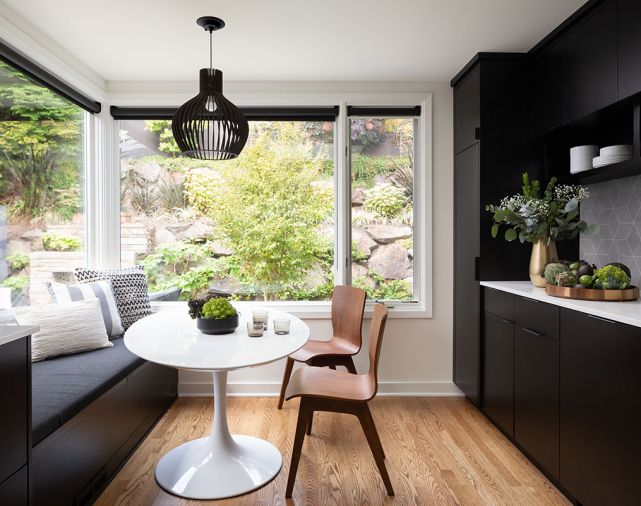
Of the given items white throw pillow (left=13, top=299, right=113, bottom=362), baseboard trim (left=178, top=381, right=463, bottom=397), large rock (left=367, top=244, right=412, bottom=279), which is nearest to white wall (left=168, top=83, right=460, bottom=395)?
baseboard trim (left=178, top=381, right=463, bottom=397)

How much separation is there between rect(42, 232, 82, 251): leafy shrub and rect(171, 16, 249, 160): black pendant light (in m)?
1.28

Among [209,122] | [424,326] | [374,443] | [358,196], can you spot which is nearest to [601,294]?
[374,443]

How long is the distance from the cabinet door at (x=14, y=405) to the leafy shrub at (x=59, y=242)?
68.3 inches

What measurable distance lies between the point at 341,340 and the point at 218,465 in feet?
4.07

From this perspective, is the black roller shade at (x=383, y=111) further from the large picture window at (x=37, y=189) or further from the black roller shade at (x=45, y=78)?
the large picture window at (x=37, y=189)

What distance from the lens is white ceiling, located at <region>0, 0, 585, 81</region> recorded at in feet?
8.05

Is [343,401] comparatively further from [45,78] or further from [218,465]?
[45,78]

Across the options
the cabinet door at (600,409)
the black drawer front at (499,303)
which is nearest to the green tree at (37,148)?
the black drawer front at (499,303)

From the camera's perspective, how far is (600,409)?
185 cm

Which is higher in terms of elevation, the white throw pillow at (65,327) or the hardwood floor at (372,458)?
the white throw pillow at (65,327)

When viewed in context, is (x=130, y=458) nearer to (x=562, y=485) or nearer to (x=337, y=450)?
(x=337, y=450)

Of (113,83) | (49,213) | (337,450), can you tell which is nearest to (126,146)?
(113,83)

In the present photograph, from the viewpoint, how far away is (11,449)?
4.75ft

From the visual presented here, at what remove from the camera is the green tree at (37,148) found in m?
2.60
